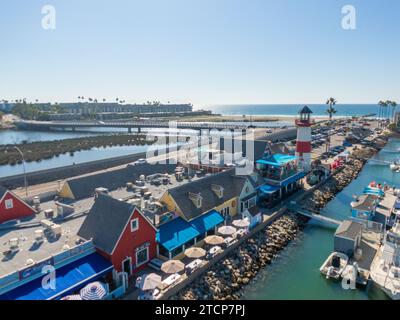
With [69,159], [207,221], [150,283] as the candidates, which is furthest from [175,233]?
[69,159]

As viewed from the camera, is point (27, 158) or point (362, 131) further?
point (362, 131)

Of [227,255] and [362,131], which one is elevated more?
[362,131]

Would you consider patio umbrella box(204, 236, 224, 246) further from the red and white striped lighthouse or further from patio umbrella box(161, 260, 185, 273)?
the red and white striped lighthouse

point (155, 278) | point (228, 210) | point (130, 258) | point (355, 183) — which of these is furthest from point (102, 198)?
point (355, 183)

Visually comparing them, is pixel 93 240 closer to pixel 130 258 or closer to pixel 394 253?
pixel 130 258

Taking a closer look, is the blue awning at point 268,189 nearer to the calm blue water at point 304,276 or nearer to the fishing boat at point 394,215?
the calm blue water at point 304,276

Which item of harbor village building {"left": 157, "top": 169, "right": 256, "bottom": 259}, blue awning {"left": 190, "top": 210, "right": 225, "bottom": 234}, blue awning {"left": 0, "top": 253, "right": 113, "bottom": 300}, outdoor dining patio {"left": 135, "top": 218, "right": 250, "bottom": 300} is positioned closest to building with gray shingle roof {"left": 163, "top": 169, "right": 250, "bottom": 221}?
harbor village building {"left": 157, "top": 169, "right": 256, "bottom": 259}

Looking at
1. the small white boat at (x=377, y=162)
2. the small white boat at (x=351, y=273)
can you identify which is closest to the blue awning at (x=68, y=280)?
the small white boat at (x=351, y=273)
